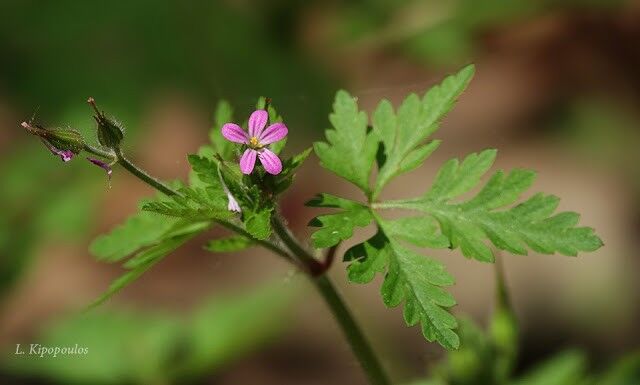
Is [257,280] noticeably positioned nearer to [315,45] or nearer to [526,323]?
[526,323]

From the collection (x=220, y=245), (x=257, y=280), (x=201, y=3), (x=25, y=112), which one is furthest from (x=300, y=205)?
(x=220, y=245)

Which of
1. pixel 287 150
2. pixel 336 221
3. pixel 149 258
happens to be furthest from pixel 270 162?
pixel 287 150

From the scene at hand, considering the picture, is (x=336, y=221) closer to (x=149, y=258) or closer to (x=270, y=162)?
(x=270, y=162)

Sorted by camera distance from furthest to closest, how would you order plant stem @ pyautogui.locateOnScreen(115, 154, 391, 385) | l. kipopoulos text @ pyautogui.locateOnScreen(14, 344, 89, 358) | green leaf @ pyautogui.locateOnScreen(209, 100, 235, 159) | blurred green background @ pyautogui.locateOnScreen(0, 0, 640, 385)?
blurred green background @ pyautogui.locateOnScreen(0, 0, 640, 385), l. kipopoulos text @ pyautogui.locateOnScreen(14, 344, 89, 358), green leaf @ pyautogui.locateOnScreen(209, 100, 235, 159), plant stem @ pyautogui.locateOnScreen(115, 154, 391, 385)

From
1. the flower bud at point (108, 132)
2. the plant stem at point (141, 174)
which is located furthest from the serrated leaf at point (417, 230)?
the flower bud at point (108, 132)

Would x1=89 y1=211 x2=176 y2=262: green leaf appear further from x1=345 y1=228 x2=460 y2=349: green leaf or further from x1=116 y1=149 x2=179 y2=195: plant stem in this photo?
x1=345 y1=228 x2=460 y2=349: green leaf

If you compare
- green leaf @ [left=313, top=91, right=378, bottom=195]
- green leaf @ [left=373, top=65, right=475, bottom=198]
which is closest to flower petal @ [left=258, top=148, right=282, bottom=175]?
green leaf @ [left=313, top=91, right=378, bottom=195]

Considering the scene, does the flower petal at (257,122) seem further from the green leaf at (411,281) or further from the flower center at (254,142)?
the green leaf at (411,281)
